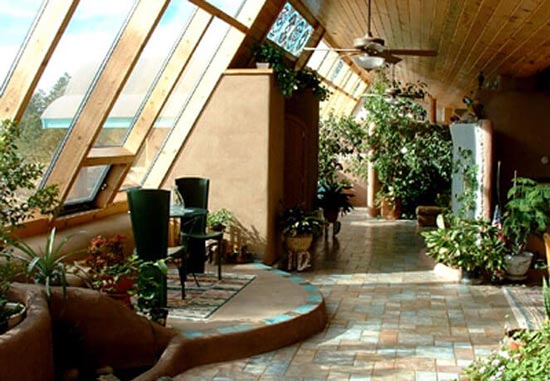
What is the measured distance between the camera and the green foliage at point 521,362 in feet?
11.2

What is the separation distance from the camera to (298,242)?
27.0 feet

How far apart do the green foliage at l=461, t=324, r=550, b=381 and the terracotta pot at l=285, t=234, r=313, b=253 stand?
419 centimetres

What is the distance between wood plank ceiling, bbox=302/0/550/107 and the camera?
5.46 metres

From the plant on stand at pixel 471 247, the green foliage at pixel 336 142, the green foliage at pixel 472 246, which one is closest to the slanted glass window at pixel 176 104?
the plant on stand at pixel 471 247

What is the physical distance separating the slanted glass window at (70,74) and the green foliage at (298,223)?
11.1ft

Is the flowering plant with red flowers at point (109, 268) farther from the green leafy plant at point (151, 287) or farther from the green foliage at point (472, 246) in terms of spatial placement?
the green foliage at point (472, 246)

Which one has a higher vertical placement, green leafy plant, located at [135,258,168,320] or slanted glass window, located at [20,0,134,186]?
slanted glass window, located at [20,0,134,186]

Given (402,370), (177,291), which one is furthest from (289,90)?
(402,370)

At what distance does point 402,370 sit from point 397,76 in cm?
1076

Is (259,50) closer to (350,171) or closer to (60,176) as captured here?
(60,176)

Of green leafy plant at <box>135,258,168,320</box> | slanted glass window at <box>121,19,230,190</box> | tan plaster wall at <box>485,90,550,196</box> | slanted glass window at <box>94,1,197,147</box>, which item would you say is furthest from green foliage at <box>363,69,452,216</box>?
green leafy plant at <box>135,258,168,320</box>

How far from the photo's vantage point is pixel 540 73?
28.4 feet

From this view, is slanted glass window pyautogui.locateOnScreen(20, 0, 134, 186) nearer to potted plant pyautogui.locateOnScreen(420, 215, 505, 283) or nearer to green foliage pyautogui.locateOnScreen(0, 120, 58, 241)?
green foliage pyautogui.locateOnScreen(0, 120, 58, 241)

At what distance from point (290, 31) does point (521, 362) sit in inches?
254
